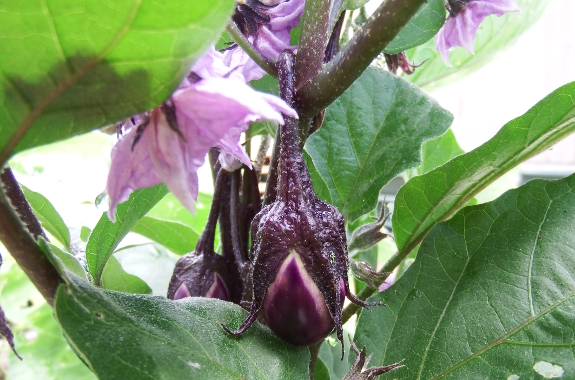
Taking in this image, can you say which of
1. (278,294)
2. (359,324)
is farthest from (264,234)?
(359,324)

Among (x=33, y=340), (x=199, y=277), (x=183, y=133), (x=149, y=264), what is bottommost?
(x=33, y=340)

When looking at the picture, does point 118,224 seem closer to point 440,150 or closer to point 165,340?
point 165,340

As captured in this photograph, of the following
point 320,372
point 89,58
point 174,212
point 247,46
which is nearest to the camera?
point 89,58

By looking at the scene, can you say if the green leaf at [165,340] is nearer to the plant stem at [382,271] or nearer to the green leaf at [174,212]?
the plant stem at [382,271]

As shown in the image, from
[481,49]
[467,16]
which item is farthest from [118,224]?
[481,49]

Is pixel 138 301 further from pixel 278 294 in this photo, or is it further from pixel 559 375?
pixel 559 375

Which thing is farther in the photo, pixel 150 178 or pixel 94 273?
pixel 94 273

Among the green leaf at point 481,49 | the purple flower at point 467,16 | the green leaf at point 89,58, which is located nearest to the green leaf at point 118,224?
the green leaf at point 89,58
